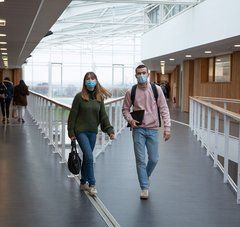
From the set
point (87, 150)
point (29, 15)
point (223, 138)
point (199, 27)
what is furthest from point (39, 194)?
point (199, 27)

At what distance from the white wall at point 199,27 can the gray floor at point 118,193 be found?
6.79 meters

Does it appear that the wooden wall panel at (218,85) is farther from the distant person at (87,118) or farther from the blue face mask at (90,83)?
the blue face mask at (90,83)

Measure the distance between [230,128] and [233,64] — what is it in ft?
42.7

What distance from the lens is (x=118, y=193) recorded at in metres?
6.14

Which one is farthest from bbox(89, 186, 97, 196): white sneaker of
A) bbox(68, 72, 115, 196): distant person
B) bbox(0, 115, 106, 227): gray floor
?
bbox(0, 115, 106, 227): gray floor

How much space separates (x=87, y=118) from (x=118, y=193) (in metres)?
0.99

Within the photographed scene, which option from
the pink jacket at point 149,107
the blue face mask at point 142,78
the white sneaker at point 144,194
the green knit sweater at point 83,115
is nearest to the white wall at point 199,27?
the pink jacket at point 149,107

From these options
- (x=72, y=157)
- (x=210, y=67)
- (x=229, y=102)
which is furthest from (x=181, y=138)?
(x=210, y=67)

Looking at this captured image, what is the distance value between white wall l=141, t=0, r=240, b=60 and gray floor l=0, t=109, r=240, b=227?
6.79 meters

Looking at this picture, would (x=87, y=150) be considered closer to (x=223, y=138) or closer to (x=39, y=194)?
(x=39, y=194)

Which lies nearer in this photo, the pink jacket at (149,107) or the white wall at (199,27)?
the pink jacket at (149,107)

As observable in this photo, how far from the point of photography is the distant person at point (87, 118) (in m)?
5.98

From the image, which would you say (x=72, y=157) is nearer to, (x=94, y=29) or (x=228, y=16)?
(x=228, y=16)

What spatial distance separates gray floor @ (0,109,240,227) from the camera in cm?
503
